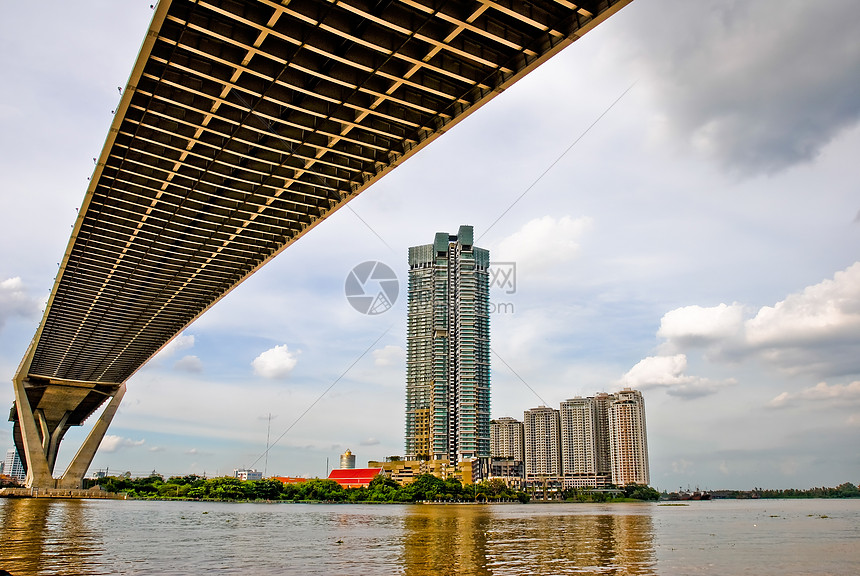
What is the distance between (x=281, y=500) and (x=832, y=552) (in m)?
105

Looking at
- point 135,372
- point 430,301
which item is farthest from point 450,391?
Answer: point 135,372

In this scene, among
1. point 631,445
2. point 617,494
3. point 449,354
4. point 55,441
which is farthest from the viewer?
point 631,445

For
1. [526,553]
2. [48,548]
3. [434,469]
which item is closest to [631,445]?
[434,469]

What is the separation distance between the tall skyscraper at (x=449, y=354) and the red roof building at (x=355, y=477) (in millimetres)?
18527

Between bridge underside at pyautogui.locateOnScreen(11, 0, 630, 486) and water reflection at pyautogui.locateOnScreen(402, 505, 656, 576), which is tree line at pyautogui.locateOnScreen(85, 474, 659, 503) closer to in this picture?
bridge underside at pyautogui.locateOnScreen(11, 0, 630, 486)

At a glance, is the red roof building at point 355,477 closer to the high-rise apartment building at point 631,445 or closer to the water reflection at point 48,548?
the high-rise apartment building at point 631,445

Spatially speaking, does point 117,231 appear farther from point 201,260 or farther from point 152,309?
point 152,309

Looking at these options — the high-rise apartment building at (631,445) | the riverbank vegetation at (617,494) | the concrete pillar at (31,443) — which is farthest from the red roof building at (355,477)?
the high-rise apartment building at (631,445)

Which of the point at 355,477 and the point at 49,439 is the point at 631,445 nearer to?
the point at 355,477

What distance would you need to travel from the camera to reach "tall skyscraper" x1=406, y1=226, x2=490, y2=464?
16762 cm

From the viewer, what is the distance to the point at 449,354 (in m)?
174

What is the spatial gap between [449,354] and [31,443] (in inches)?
4094

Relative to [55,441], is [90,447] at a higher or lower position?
lower

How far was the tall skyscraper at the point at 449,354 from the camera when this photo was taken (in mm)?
167625
